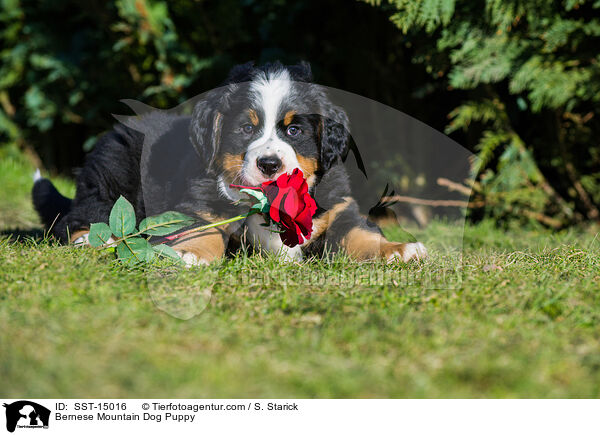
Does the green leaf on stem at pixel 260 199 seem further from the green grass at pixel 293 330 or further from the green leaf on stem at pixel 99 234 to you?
the green leaf on stem at pixel 99 234

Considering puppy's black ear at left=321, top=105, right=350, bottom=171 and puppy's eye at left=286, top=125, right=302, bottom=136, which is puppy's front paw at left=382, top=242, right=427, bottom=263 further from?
puppy's eye at left=286, top=125, right=302, bottom=136

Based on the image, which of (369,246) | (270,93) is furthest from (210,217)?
(369,246)

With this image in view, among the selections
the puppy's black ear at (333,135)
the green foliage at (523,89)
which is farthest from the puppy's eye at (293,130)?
the green foliage at (523,89)

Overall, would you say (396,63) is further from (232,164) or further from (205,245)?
(205,245)

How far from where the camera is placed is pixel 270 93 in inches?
89.9

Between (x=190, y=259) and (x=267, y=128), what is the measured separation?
0.59 meters

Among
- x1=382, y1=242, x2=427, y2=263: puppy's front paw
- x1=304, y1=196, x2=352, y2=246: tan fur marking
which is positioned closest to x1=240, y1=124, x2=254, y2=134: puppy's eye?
x1=304, y1=196, x2=352, y2=246: tan fur marking

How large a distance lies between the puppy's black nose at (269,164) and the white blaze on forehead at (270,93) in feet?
0.39

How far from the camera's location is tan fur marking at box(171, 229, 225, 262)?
7.32ft
